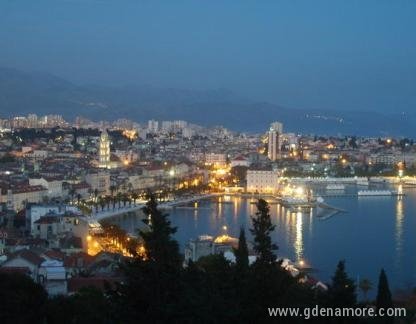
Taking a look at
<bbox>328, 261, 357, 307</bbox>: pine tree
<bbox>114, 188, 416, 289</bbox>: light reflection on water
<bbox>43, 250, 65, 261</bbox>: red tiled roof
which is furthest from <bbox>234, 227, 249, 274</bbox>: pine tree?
<bbox>114, 188, 416, 289</bbox>: light reflection on water

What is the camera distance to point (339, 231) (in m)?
11.2

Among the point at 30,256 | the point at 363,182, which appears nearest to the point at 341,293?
the point at 30,256

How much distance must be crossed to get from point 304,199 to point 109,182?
405 centimetres

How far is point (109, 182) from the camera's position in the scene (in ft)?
55.5

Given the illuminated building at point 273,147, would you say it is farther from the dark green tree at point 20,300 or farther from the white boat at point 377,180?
the dark green tree at point 20,300

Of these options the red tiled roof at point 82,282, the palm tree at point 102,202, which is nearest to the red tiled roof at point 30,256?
the red tiled roof at point 82,282

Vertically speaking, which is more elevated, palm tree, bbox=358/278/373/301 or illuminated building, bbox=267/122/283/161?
illuminated building, bbox=267/122/283/161

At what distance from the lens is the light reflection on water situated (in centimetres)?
821

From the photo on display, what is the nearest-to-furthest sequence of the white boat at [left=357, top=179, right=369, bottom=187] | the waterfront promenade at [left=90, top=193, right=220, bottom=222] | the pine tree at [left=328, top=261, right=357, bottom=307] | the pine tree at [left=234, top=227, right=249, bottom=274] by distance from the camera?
the pine tree at [left=328, top=261, right=357, bottom=307], the pine tree at [left=234, top=227, right=249, bottom=274], the waterfront promenade at [left=90, top=193, right=220, bottom=222], the white boat at [left=357, top=179, right=369, bottom=187]

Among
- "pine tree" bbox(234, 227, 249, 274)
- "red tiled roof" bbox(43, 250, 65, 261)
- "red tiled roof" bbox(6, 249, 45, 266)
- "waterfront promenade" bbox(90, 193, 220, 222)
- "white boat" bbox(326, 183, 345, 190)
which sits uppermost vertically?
"pine tree" bbox(234, 227, 249, 274)

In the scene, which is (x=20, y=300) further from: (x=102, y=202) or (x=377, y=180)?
(x=377, y=180)

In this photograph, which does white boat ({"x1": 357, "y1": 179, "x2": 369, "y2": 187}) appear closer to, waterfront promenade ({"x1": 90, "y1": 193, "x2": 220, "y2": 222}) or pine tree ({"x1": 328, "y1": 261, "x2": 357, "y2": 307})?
waterfront promenade ({"x1": 90, "y1": 193, "x2": 220, "y2": 222})

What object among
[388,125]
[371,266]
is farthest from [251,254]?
[388,125]

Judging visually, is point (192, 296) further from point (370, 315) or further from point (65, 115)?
point (65, 115)
